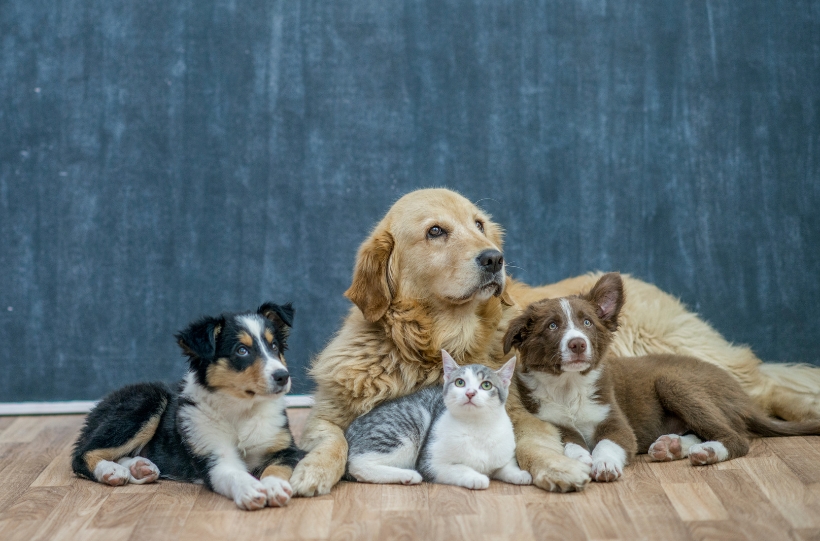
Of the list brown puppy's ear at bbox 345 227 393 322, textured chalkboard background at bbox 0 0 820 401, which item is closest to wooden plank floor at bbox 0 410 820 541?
brown puppy's ear at bbox 345 227 393 322

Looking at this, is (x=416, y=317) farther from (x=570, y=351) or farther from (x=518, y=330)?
(x=570, y=351)

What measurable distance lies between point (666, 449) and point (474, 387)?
0.94 meters

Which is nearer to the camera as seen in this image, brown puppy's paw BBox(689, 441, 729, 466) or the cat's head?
the cat's head

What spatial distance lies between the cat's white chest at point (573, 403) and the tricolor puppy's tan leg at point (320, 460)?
0.84m

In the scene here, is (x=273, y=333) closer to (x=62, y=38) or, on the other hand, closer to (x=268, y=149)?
(x=268, y=149)

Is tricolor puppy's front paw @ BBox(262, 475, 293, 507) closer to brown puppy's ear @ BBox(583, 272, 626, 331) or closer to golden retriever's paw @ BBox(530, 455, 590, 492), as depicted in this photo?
golden retriever's paw @ BBox(530, 455, 590, 492)

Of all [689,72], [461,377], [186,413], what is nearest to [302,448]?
[186,413]

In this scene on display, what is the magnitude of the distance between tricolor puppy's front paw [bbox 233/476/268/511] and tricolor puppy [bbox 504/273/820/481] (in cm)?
114

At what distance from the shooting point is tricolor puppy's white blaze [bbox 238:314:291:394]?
335cm

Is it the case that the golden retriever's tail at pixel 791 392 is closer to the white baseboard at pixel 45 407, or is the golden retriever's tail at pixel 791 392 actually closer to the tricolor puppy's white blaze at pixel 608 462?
the tricolor puppy's white blaze at pixel 608 462

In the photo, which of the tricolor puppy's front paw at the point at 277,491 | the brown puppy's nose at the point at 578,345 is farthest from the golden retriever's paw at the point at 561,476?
the tricolor puppy's front paw at the point at 277,491

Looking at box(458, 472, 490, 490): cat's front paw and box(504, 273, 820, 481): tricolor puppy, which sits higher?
box(504, 273, 820, 481): tricolor puppy

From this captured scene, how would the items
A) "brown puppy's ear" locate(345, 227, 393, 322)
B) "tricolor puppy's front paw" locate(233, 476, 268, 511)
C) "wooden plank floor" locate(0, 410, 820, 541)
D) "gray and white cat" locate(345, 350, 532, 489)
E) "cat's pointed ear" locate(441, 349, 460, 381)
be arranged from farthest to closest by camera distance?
"brown puppy's ear" locate(345, 227, 393, 322) < "cat's pointed ear" locate(441, 349, 460, 381) < "gray and white cat" locate(345, 350, 532, 489) < "tricolor puppy's front paw" locate(233, 476, 268, 511) < "wooden plank floor" locate(0, 410, 820, 541)

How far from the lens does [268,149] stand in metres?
5.29
